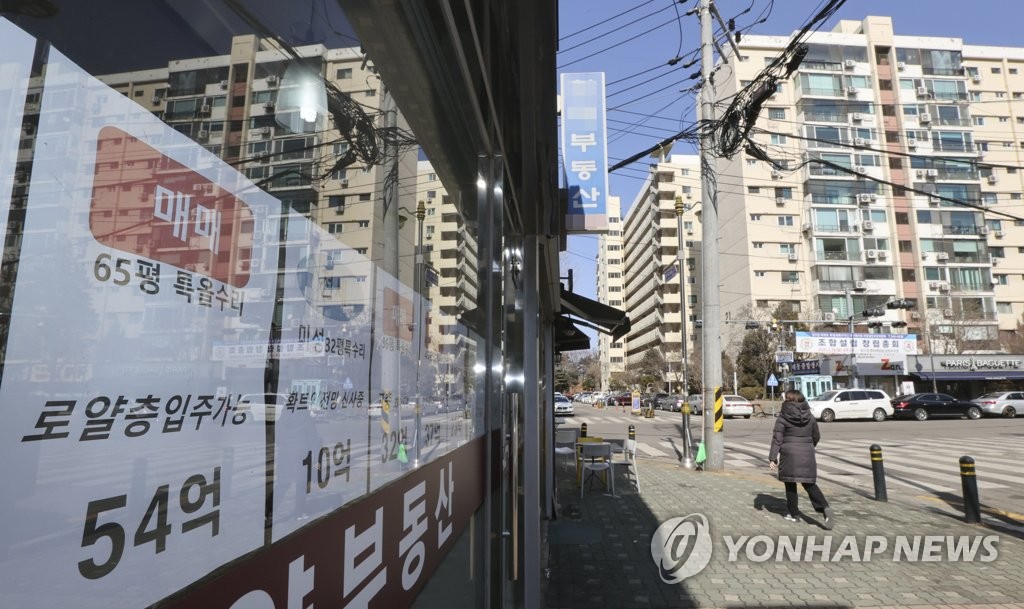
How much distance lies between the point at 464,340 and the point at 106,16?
5.90ft

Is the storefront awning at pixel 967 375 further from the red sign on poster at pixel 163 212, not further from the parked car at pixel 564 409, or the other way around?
the red sign on poster at pixel 163 212

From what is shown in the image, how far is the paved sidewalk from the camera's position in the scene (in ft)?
15.4

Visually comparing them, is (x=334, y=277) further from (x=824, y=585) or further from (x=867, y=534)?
(x=867, y=534)

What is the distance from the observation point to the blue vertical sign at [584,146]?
5008 mm

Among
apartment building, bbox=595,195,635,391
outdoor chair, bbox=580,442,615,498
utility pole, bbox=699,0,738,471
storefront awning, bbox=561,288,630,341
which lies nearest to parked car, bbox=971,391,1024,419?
utility pole, bbox=699,0,738,471

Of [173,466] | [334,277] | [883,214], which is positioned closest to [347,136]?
[334,277]

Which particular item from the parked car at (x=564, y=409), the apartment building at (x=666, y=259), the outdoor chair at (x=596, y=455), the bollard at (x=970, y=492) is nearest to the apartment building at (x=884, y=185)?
the apartment building at (x=666, y=259)

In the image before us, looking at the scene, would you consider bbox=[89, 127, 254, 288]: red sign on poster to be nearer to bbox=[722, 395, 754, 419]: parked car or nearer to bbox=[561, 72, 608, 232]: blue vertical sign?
bbox=[561, 72, 608, 232]: blue vertical sign

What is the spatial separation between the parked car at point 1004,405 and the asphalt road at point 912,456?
7.62 metres

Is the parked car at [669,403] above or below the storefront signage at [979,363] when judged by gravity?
below

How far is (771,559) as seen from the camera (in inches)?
229

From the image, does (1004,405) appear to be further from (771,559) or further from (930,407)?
(771,559)

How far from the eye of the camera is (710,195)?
40.4ft

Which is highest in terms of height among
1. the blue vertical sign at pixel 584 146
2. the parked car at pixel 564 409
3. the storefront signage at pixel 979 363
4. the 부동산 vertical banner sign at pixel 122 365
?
the blue vertical sign at pixel 584 146
